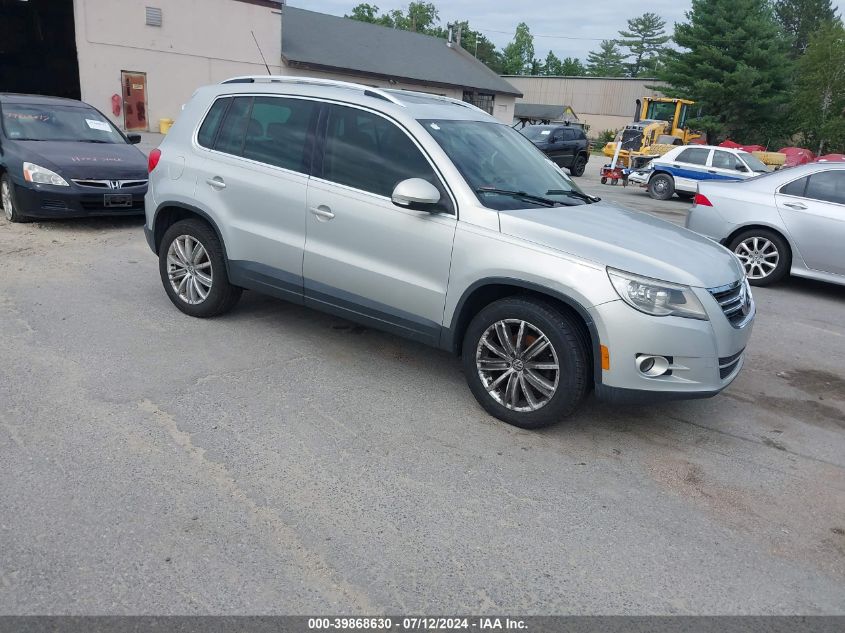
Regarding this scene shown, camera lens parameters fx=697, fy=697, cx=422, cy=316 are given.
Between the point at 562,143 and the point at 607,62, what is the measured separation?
104 meters

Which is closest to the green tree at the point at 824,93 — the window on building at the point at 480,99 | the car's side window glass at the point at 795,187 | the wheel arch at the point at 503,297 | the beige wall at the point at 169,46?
the window on building at the point at 480,99

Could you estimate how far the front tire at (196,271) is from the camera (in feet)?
18.2

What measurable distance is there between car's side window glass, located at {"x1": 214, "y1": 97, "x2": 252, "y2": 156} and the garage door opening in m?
26.7

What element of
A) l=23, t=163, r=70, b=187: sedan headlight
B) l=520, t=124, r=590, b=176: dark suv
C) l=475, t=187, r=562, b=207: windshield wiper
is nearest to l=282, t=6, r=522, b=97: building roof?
l=520, t=124, r=590, b=176: dark suv

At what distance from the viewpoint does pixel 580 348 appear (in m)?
3.97

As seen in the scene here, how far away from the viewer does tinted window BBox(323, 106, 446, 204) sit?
15.0 ft

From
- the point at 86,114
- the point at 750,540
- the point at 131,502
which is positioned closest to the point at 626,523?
the point at 750,540

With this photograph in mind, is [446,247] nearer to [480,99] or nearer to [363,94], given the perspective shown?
[363,94]

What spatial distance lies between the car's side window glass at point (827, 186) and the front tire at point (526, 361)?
5710mm

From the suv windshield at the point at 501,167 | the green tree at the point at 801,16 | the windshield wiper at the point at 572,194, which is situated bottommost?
the windshield wiper at the point at 572,194

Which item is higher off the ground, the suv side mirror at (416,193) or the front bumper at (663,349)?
the suv side mirror at (416,193)

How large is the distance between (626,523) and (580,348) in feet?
3.32

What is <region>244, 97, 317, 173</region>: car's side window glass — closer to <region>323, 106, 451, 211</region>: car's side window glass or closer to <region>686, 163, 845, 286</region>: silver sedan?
<region>323, 106, 451, 211</region>: car's side window glass

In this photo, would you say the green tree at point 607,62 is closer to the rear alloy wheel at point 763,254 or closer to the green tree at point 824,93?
the green tree at point 824,93
